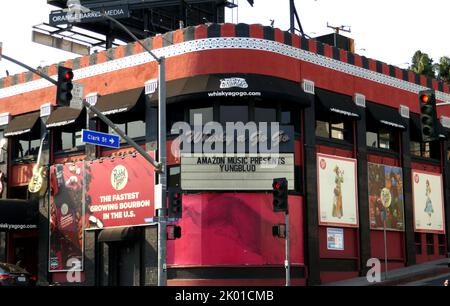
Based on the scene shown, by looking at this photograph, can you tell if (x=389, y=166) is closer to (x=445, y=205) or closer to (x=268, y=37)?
(x=445, y=205)

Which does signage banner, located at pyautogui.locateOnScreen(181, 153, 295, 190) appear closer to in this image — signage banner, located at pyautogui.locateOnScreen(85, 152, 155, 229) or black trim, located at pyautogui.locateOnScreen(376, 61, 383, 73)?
signage banner, located at pyautogui.locateOnScreen(85, 152, 155, 229)

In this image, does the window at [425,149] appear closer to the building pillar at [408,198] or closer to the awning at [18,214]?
the building pillar at [408,198]

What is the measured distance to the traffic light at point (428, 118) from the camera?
18.6 meters

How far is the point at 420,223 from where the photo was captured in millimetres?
35781

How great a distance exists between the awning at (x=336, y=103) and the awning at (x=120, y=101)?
325 inches

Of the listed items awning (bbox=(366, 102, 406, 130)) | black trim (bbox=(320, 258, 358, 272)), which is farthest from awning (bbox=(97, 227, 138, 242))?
awning (bbox=(366, 102, 406, 130))

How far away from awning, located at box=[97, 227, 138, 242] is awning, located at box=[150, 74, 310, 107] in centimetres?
587

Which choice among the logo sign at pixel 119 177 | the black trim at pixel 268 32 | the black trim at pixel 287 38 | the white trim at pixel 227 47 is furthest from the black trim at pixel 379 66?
the logo sign at pixel 119 177

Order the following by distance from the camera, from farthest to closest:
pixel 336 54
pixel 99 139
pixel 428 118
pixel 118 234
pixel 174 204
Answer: pixel 336 54 → pixel 118 234 → pixel 174 204 → pixel 99 139 → pixel 428 118

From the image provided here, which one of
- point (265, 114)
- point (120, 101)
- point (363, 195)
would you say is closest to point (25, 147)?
point (120, 101)

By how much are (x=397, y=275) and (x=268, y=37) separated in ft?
40.5

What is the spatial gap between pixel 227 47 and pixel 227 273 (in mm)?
9609

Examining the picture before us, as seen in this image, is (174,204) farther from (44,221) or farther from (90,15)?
(90,15)

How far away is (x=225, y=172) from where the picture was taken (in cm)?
2811
